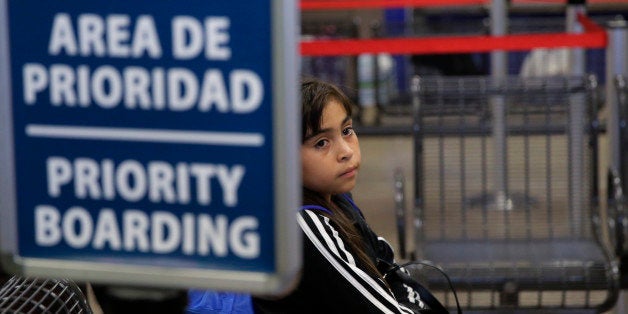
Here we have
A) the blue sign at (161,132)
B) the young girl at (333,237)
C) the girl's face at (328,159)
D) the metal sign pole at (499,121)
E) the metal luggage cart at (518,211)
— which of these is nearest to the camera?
the blue sign at (161,132)

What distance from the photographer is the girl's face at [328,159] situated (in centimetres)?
233

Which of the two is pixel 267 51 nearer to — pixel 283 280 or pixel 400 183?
pixel 283 280

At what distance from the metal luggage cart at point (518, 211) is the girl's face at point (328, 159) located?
1419 millimetres

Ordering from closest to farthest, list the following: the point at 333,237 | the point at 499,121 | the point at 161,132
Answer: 1. the point at 161,132
2. the point at 333,237
3. the point at 499,121

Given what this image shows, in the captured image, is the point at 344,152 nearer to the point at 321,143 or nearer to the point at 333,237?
the point at 321,143

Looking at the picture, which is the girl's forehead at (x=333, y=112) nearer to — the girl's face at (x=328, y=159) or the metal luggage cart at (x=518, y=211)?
the girl's face at (x=328, y=159)

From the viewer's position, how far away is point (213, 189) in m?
1.12

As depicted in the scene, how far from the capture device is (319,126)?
2338mm

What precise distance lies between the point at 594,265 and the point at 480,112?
1.12 metres

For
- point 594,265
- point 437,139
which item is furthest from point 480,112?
Answer: point 594,265

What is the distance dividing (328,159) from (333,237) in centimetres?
19

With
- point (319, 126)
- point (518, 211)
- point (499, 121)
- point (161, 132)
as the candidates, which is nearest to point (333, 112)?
point (319, 126)

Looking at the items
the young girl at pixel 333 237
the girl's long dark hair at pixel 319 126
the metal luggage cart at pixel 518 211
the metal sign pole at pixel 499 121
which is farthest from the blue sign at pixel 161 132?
the metal sign pole at pixel 499 121

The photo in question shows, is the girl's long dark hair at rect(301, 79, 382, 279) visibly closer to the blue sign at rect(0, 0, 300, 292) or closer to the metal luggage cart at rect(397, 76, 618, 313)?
the blue sign at rect(0, 0, 300, 292)
